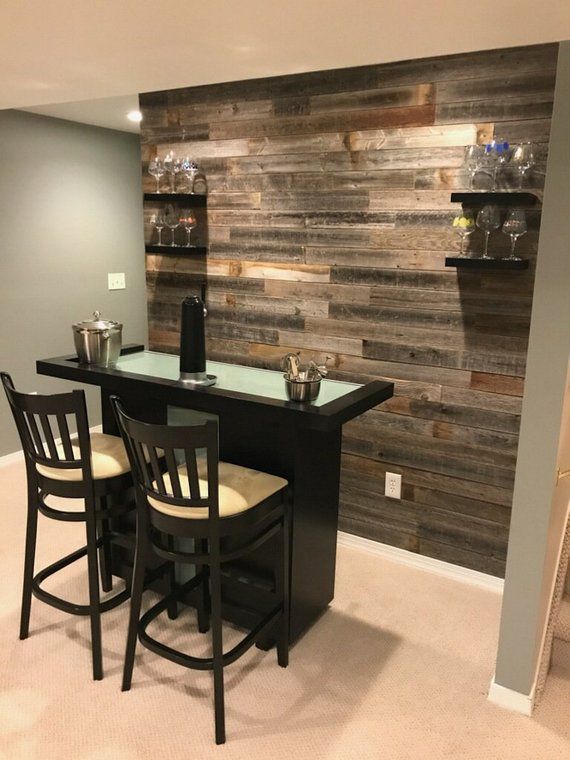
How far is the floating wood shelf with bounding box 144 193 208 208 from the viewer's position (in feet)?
11.1

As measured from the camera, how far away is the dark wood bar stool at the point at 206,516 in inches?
75.3

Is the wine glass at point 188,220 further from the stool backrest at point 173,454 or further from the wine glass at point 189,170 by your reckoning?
the stool backrest at point 173,454

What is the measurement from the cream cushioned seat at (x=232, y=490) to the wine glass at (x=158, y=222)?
1711 millimetres

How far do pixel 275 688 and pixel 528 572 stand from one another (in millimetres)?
999

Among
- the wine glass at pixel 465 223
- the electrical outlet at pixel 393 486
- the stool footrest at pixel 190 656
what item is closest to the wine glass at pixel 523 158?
the wine glass at pixel 465 223

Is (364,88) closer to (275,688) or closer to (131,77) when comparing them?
(131,77)

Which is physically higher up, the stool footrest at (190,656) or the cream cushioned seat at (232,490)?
the cream cushioned seat at (232,490)

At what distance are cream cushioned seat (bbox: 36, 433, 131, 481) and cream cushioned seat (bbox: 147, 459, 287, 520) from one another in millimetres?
186

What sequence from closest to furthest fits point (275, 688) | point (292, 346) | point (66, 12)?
point (66, 12) → point (275, 688) → point (292, 346)

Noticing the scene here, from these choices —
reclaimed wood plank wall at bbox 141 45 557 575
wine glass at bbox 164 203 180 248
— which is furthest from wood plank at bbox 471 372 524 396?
wine glass at bbox 164 203 180 248

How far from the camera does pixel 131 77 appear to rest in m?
2.23

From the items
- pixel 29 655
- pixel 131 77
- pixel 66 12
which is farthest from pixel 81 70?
pixel 29 655

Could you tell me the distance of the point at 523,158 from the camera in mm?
2496

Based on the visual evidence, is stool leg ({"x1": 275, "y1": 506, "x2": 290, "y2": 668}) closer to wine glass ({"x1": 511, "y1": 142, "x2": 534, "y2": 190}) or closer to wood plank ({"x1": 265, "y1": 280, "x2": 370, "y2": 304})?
wood plank ({"x1": 265, "y1": 280, "x2": 370, "y2": 304})
